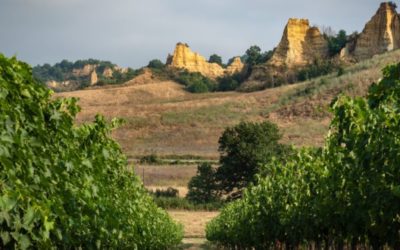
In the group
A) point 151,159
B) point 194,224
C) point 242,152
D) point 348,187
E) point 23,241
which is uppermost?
point 23,241

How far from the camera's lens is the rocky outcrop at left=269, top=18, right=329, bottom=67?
9794 centimetres

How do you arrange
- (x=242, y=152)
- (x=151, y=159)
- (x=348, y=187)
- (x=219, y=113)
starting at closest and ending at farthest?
(x=348, y=187) → (x=242, y=152) → (x=151, y=159) → (x=219, y=113)

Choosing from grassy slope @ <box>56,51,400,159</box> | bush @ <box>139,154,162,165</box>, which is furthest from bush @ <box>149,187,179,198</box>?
grassy slope @ <box>56,51,400,159</box>

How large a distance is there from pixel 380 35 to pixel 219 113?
31.3m

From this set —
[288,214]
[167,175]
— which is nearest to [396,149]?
[288,214]

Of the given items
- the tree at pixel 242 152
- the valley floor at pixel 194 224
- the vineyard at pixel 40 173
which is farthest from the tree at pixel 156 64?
the vineyard at pixel 40 173

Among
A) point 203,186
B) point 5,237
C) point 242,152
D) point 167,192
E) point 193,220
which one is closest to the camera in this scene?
point 5,237

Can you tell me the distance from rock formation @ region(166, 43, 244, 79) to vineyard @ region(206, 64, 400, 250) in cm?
12055

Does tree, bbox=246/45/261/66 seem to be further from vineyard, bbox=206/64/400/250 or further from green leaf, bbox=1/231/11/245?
green leaf, bbox=1/231/11/245

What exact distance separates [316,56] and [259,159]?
66.9 metres

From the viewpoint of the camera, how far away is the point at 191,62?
438 feet

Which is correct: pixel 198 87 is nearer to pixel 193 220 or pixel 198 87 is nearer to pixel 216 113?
pixel 216 113

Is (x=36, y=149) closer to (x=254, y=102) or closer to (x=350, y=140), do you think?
(x=350, y=140)

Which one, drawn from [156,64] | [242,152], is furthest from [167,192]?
[156,64]
